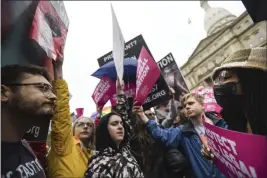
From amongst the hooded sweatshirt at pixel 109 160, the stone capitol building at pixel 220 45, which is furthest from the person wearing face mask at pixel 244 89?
the stone capitol building at pixel 220 45

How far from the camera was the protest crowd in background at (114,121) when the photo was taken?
1426 millimetres

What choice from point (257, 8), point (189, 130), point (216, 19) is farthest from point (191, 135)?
point (216, 19)

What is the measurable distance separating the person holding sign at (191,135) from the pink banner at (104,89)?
89 cm

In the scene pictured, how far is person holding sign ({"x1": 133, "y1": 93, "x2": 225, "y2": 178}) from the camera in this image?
253cm

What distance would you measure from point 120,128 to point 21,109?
1.36m

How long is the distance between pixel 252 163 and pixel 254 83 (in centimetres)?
52

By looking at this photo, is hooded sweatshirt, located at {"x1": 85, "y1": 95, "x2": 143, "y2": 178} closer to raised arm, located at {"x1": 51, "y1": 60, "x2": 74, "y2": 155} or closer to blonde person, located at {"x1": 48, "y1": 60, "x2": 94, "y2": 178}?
blonde person, located at {"x1": 48, "y1": 60, "x2": 94, "y2": 178}

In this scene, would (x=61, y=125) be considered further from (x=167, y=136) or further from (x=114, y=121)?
(x=167, y=136)

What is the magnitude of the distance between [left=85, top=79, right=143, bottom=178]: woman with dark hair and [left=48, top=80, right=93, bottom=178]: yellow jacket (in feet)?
0.66

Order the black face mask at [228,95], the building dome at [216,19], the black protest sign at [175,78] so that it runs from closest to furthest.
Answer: the black face mask at [228,95] → the black protest sign at [175,78] → the building dome at [216,19]

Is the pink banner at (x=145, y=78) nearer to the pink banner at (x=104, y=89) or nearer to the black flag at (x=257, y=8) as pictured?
the pink banner at (x=104, y=89)

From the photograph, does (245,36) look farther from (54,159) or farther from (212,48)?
(54,159)

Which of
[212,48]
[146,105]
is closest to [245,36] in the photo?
[212,48]

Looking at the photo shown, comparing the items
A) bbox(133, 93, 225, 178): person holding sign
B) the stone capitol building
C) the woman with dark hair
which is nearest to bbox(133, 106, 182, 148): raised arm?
bbox(133, 93, 225, 178): person holding sign
